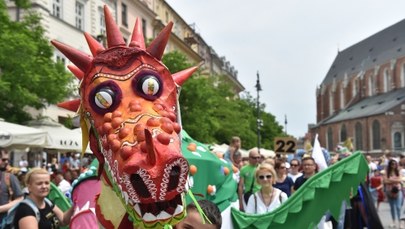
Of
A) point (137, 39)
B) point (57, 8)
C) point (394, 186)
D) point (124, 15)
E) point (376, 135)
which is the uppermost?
point (124, 15)

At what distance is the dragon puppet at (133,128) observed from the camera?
8.38 feet

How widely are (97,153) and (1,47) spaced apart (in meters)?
13.5

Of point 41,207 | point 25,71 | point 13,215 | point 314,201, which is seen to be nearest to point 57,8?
point 25,71

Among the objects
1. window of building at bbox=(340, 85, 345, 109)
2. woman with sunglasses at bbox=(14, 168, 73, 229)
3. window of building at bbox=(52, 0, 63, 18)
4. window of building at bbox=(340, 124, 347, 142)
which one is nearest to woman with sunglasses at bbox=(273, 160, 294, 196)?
woman with sunglasses at bbox=(14, 168, 73, 229)

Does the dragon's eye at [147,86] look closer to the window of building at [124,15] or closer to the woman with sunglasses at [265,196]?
the woman with sunglasses at [265,196]

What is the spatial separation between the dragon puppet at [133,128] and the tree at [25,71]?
13111mm

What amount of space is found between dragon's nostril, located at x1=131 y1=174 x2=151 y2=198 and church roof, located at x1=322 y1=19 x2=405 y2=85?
85.8 m

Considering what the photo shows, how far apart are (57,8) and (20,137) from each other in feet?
59.6

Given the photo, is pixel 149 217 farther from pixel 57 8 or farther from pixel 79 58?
pixel 57 8

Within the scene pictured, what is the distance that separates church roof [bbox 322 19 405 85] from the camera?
87312mm

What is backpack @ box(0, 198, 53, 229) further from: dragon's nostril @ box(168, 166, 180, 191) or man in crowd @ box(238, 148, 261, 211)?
man in crowd @ box(238, 148, 261, 211)

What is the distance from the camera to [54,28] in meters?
26.6

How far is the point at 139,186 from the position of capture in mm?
2551

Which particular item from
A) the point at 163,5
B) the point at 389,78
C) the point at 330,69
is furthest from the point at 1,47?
the point at 330,69
